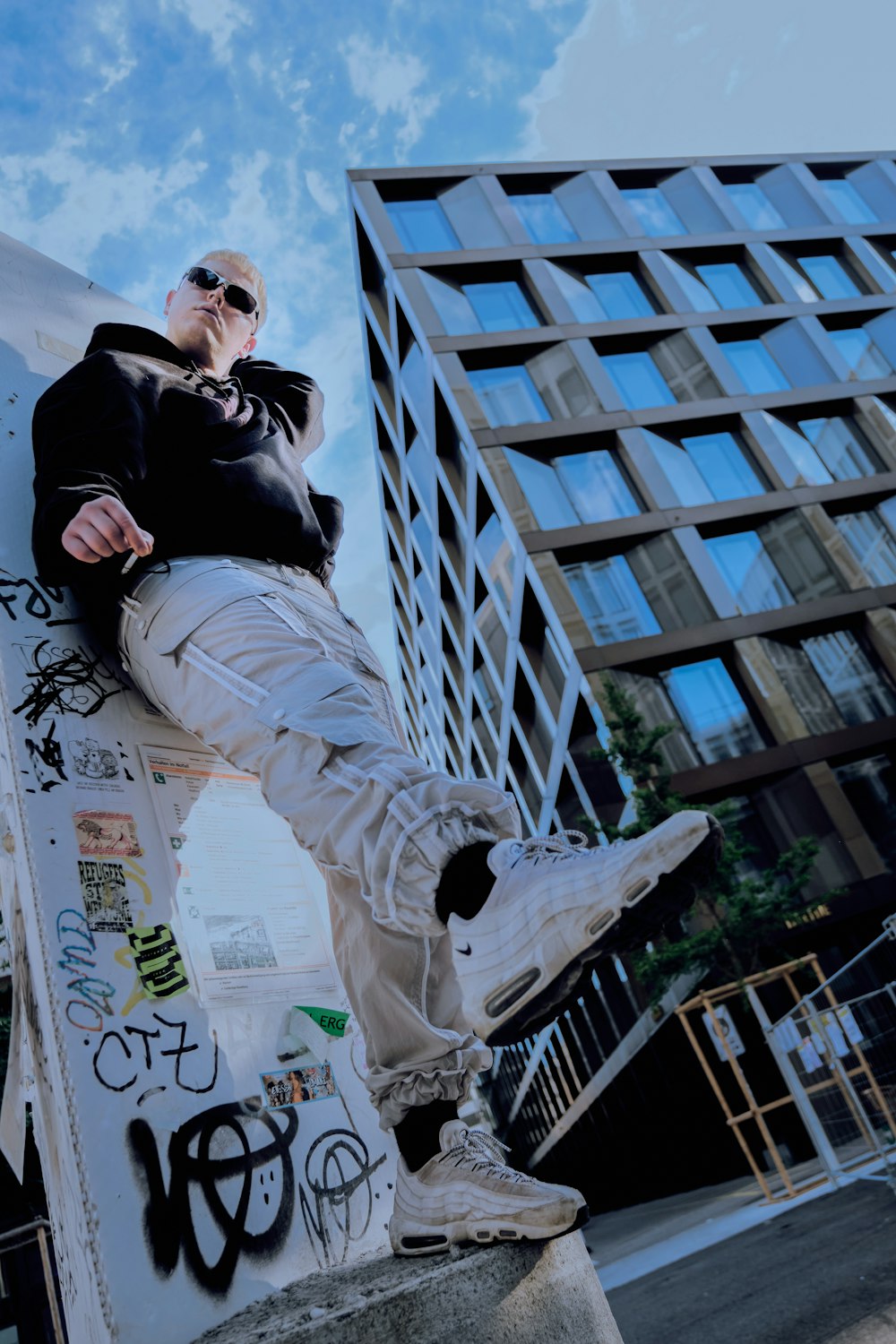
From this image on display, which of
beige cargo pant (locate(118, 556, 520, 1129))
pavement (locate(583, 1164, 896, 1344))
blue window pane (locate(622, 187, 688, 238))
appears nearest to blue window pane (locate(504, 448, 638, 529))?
blue window pane (locate(622, 187, 688, 238))

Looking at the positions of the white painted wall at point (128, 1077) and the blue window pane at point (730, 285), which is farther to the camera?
the blue window pane at point (730, 285)

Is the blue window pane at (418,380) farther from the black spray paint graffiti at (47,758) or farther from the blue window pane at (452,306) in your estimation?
the black spray paint graffiti at (47,758)

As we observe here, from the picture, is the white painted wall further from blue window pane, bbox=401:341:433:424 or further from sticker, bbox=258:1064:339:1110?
blue window pane, bbox=401:341:433:424

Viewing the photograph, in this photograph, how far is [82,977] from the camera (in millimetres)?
1764

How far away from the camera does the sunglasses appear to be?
2.61 meters

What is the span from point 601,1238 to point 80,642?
1446cm

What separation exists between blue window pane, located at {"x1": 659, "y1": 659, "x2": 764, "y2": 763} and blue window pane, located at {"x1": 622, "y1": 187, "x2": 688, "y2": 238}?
12123mm

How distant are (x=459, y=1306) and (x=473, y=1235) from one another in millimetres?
144

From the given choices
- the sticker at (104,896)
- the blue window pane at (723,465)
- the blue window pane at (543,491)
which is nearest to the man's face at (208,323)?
the sticker at (104,896)

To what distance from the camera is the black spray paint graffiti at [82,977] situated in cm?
172

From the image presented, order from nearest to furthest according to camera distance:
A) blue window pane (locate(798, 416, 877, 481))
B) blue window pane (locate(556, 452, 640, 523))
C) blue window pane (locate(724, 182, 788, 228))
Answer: blue window pane (locate(556, 452, 640, 523)), blue window pane (locate(798, 416, 877, 481)), blue window pane (locate(724, 182, 788, 228))

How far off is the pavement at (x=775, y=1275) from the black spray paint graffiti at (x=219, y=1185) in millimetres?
1542

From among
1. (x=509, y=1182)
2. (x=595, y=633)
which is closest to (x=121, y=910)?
(x=509, y=1182)

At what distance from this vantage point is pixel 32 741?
200 centimetres
